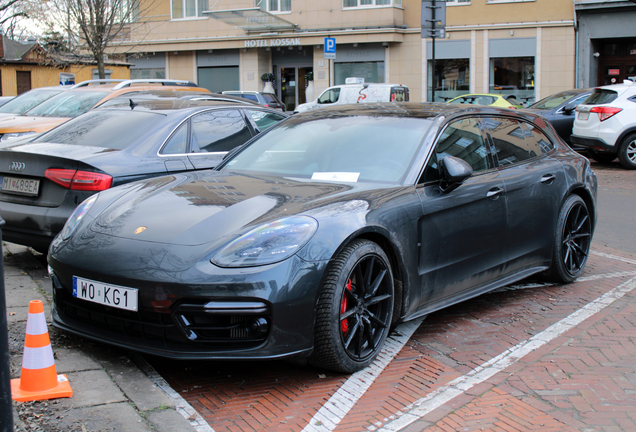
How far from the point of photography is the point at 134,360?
12.4ft

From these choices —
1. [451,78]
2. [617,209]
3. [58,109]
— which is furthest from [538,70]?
[58,109]

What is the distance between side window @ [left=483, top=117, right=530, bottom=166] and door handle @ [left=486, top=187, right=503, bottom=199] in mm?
322

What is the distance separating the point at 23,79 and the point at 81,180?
99.8ft

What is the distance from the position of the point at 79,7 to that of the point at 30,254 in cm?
1700

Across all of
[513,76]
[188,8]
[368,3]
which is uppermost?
[188,8]

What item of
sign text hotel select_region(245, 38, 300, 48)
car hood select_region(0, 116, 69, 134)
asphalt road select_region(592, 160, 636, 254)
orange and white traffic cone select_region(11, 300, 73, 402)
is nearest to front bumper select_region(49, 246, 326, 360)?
orange and white traffic cone select_region(11, 300, 73, 402)

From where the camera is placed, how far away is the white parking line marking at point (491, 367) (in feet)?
10.7

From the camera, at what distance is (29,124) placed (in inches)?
375

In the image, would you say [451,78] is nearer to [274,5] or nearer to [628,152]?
[274,5]

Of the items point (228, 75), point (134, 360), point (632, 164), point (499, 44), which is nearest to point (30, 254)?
point (134, 360)

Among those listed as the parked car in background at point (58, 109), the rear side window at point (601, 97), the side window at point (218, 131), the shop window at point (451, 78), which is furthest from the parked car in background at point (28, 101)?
the shop window at point (451, 78)

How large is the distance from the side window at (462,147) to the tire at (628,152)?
10490 millimetres

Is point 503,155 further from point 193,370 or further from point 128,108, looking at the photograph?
point 128,108

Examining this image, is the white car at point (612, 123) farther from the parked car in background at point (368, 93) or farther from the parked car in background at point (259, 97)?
the parked car in background at point (259, 97)
